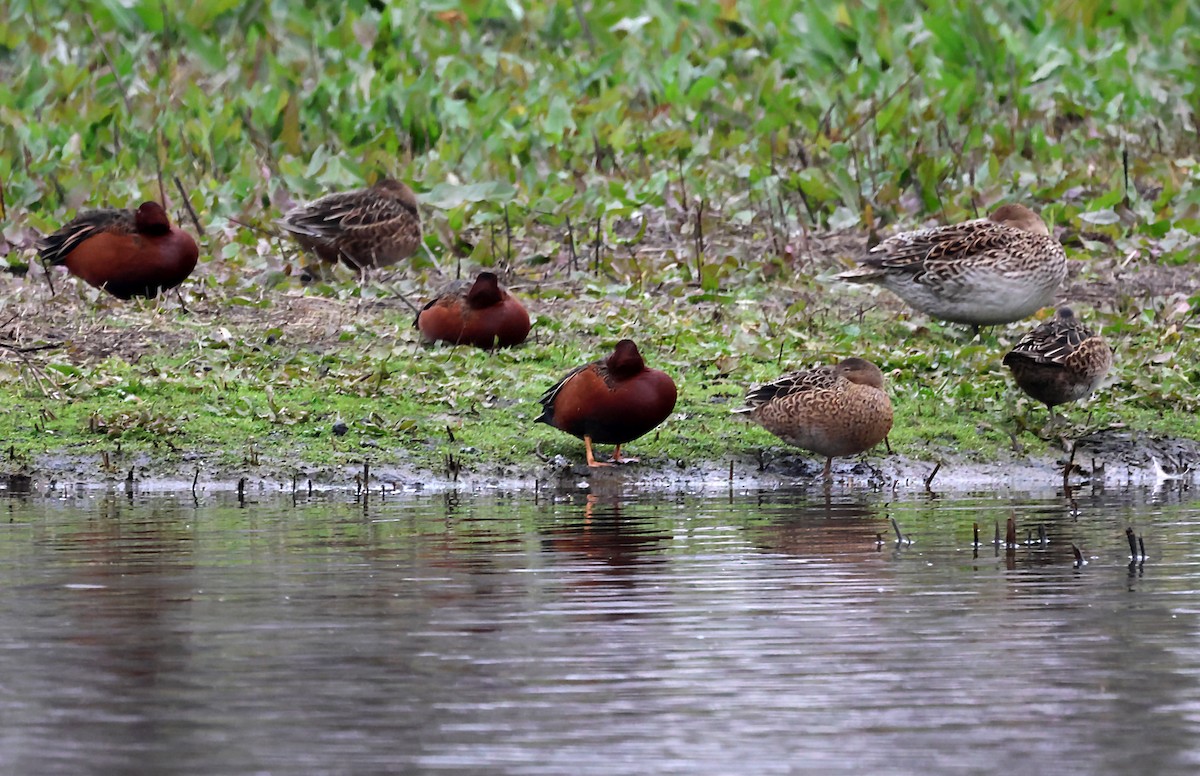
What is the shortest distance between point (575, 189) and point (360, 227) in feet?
9.71

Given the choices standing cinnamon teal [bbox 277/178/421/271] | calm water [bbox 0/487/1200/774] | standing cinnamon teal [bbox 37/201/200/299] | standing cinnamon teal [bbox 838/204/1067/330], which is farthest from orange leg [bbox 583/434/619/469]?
standing cinnamon teal [bbox 277/178/421/271]

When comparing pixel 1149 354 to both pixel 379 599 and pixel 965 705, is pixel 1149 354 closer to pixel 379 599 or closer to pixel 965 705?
pixel 379 599

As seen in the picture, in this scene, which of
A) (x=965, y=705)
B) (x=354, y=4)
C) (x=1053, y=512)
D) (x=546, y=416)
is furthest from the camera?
(x=354, y=4)

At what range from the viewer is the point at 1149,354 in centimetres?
1470

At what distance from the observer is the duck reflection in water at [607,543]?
8852 millimetres

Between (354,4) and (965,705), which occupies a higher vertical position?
(354,4)

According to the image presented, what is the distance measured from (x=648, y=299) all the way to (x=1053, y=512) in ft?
17.0

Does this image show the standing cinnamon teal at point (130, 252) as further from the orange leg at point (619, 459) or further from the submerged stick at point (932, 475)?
the submerged stick at point (932, 475)

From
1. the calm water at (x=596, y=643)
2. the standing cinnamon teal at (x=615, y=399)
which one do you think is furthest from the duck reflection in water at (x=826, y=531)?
the standing cinnamon teal at (x=615, y=399)

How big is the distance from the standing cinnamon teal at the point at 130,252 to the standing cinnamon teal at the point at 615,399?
342cm

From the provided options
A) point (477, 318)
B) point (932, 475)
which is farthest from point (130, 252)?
point (932, 475)

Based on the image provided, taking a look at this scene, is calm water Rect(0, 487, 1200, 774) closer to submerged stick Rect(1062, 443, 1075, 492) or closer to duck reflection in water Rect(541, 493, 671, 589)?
duck reflection in water Rect(541, 493, 671, 589)

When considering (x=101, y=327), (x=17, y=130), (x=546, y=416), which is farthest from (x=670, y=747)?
(x=17, y=130)

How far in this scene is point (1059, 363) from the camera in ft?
42.9
